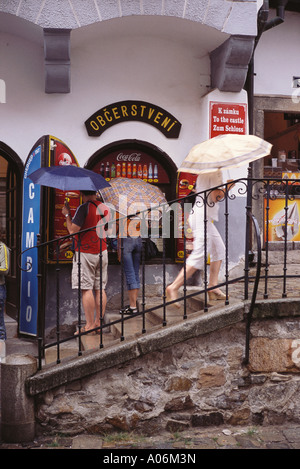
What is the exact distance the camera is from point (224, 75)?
6.93 metres

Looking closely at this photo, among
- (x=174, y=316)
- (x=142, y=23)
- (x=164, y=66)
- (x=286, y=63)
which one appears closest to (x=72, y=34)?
(x=142, y=23)

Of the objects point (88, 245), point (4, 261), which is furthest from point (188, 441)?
point (4, 261)

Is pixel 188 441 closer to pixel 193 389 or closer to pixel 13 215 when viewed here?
pixel 193 389

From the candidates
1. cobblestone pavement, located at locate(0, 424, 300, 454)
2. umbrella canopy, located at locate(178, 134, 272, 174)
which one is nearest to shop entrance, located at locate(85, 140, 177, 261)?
umbrella canopy, located at locate(178, 134, 272, 174)

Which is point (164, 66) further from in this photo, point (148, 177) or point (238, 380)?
point (238, 380)

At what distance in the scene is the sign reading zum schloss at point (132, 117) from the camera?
23.0ft

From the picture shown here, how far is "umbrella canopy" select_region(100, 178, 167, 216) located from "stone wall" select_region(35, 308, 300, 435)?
6.81 ft

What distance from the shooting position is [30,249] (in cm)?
637

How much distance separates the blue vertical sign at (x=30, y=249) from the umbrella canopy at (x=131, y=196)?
2.78ft

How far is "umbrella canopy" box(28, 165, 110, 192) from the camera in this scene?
5.23 meters

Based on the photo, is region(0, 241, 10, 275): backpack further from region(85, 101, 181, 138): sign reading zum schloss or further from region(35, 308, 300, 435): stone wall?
region(85, 101, 181, 138): sign reading zum schloss

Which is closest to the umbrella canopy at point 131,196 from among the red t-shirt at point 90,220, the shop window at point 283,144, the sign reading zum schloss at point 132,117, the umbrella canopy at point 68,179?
the red t-shirt at point 90,220

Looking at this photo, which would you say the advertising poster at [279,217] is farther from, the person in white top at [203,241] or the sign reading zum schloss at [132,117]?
the person in white top at [203,241]

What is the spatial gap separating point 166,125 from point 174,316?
9.98ft
